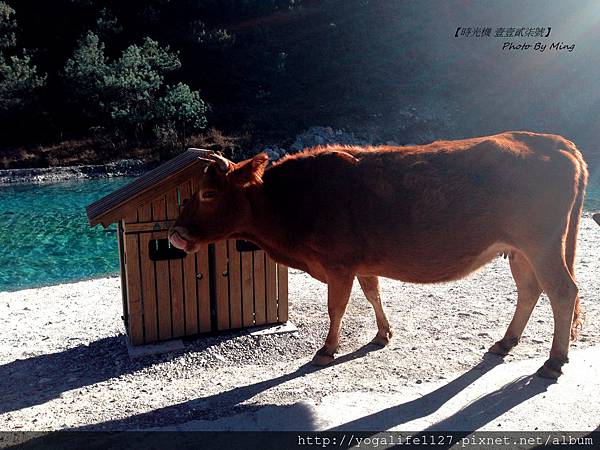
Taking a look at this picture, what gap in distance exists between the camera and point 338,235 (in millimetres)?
5746

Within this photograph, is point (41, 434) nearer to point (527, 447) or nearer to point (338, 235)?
point (338, 235)

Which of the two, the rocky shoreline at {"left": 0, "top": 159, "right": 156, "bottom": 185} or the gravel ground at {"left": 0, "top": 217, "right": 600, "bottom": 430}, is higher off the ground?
the rocky shoreline at {"left": 0, "top": 159, "right": 156, "bottom": 185}

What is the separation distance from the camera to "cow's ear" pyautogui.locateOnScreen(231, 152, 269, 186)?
5828 mm

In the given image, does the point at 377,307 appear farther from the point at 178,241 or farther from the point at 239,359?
the point at 178,241

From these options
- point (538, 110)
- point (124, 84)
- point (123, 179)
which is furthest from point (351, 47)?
point (123, 179)

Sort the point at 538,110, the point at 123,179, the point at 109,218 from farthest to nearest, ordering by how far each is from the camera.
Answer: the point at 538,110
the point at 123,179
the point at 109,218

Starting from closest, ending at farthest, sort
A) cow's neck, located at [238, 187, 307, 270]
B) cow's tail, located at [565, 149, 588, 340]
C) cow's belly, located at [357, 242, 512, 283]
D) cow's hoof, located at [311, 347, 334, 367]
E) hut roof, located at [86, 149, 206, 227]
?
cow's belly, located at [357, 242, 512, 283]
cow's tail, located at [565, 149, 588, 340]
cow's neck, located at [238, 187, 307, 270]
cow's hoof, located at [311, 347, 334, 367]
hut roof, located at [86, 149, 206, 227]

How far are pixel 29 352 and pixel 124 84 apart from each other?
30.3 metres

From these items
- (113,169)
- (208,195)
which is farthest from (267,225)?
(113,169)

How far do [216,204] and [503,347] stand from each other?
138 inches

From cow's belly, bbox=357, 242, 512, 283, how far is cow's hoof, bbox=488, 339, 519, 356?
119 centimetres

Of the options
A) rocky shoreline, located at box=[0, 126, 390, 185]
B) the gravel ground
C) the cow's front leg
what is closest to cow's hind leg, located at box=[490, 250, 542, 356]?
the gravel ground

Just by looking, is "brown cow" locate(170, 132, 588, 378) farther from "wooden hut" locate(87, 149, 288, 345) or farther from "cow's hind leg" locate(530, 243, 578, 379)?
"wooden hut" locate(87, 149, 288, 345)

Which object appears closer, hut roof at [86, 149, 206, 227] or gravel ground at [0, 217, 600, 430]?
gravel ground at [0, 217, 600, 430]
